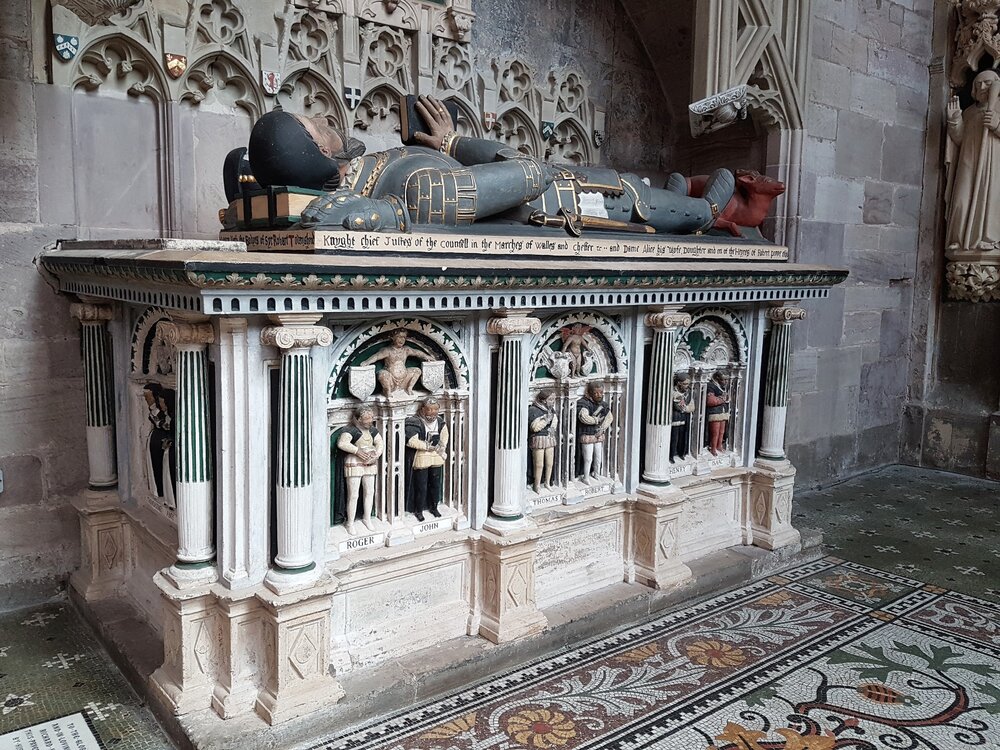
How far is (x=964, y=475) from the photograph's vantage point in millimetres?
7148

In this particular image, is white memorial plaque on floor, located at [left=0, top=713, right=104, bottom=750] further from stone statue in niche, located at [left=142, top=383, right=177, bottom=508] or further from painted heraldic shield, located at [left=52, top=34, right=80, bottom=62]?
painted heraldic shield, located at [left=52, top=34, right=80, bottom=62]

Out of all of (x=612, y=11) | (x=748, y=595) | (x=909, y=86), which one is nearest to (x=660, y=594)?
(x=748, y=595)

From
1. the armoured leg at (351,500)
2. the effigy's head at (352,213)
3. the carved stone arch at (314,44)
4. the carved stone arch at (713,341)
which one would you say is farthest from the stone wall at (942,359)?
the armoured leg at (351,500)

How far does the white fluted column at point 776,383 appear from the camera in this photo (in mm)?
4672

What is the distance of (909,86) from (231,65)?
5.72 metres

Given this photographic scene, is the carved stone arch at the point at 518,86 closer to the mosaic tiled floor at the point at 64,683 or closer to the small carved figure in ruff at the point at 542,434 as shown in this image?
the small carved figure in ruff at the point at 542,434

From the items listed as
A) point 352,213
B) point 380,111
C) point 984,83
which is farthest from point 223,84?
point 984,83

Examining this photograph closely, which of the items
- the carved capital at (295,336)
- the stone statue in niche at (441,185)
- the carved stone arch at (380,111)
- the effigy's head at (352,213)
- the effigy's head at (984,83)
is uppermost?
the effigy's head at (984,83)

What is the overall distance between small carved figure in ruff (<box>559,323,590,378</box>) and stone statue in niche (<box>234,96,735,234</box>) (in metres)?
0.47

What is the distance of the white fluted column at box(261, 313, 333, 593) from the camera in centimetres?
278

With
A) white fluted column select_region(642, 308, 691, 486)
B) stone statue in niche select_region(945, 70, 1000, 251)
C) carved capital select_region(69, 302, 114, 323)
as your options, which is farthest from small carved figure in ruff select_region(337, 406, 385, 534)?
stone statue in niche select_region(945, 70, 1000, 251)

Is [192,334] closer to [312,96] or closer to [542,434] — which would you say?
[542,434]

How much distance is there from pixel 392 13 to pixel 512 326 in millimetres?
2308

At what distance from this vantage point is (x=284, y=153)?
2910mm
